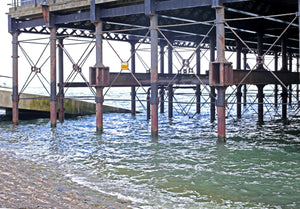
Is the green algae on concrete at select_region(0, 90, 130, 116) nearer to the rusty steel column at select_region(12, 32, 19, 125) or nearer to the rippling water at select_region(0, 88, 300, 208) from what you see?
the rusty steel column at select_region(12, 32, 19, 125)

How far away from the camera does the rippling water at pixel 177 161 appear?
11.4 metres

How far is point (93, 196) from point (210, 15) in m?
16.5

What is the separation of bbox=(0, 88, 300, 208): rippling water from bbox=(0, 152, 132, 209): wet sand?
22.4 inches

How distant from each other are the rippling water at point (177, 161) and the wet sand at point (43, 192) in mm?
568

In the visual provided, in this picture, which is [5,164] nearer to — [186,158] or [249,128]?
[186,158]

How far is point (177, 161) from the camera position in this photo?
16.2 metres

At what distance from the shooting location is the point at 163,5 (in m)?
20.9

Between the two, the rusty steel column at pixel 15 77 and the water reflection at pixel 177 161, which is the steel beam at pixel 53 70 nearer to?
the water reflection at pixel 177 161

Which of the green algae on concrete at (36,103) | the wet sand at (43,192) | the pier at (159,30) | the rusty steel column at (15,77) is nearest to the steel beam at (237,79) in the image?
the pier at (159,30)

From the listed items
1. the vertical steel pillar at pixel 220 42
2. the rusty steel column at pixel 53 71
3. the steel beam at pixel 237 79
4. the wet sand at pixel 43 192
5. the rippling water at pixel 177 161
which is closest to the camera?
the wet sand at pixel 43 192

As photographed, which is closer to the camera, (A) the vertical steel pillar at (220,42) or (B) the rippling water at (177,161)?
(B) the rippling water at (177,161)

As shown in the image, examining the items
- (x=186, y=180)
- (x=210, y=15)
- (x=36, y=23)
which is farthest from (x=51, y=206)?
(x=36, y=23)

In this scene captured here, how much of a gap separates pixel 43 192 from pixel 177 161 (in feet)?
20.9

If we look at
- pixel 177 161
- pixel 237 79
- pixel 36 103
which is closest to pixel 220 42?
pixel 237 79
